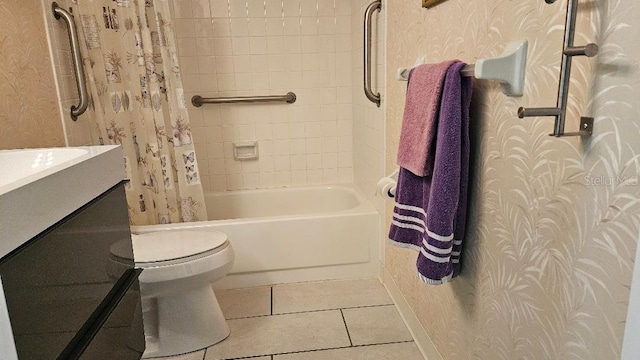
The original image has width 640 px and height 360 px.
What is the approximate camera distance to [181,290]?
165 cm

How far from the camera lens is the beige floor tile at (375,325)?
1729mm

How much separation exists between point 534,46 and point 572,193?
31 cm

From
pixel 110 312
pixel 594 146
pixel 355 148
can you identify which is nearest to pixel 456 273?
pixel 594 146

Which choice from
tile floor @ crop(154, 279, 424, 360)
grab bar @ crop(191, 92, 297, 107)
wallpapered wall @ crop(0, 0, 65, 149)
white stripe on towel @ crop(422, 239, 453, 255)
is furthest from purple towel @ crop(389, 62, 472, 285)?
grab bar @ crop(191, 92, 297, 107)

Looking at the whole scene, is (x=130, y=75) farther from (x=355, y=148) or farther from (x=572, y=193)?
(x=572, y=193)

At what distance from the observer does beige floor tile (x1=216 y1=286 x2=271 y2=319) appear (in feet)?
6.45

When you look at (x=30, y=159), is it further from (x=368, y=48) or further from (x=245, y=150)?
(x=245, y=150)

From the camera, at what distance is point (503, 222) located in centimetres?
99

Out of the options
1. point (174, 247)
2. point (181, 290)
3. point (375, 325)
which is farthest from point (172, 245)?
point (375, 325)

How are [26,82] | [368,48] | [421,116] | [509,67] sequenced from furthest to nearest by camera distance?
[368,48] < [26,82] < [421,116] < [509,67]

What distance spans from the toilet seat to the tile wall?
0.99 meters

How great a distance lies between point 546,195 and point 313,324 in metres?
1.29

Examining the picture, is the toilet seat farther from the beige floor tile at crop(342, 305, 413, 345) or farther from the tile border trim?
the tile border trim

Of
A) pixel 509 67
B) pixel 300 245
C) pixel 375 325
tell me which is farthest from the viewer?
pixel 300 245
